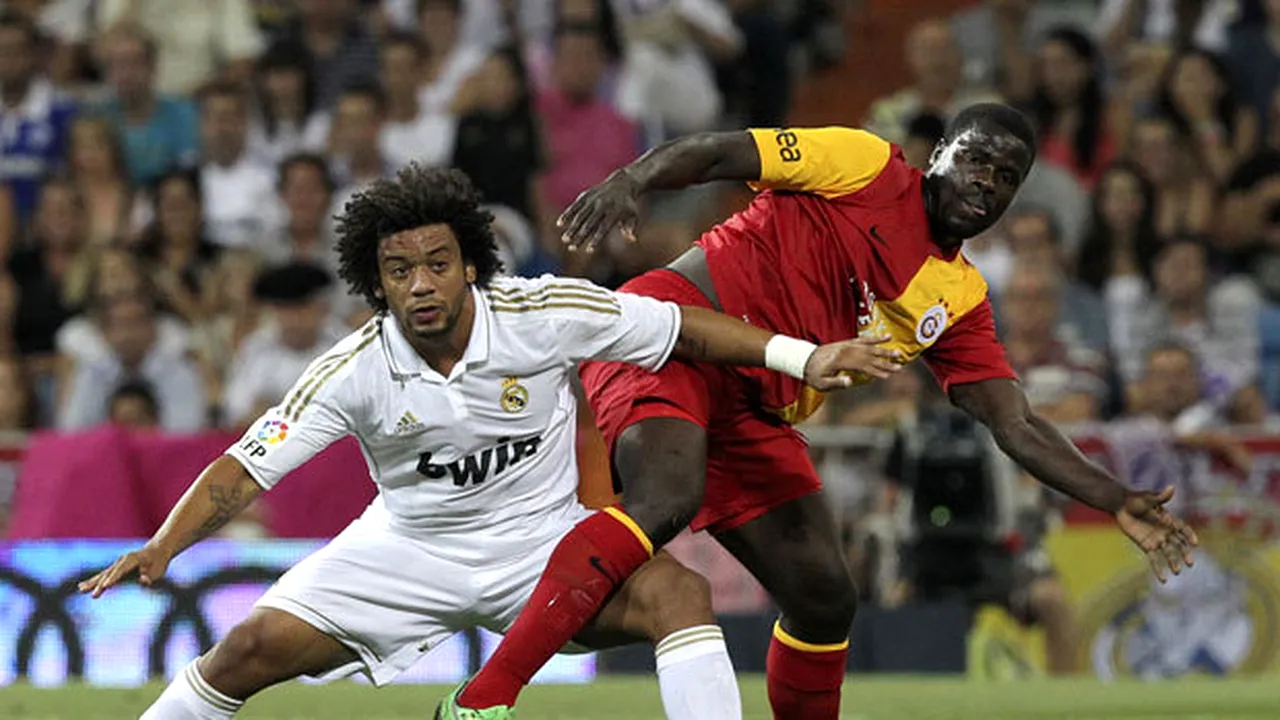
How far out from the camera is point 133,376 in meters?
11.8

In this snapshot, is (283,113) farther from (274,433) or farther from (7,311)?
(274,433)

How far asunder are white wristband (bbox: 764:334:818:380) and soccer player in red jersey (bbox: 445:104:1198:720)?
30cm

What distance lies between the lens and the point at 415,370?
241 inches

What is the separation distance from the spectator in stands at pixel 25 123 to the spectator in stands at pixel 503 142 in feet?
7.35

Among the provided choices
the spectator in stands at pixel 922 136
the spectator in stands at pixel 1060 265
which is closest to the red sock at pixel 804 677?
the spectator in stands at pixel 922 136

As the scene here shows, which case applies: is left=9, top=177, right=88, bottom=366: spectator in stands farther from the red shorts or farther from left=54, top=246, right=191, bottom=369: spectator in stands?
the red shorts

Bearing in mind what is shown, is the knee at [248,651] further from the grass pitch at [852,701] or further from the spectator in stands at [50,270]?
the spectator in stands at [50,270]

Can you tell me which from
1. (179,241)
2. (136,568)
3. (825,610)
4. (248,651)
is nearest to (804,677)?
(825,610)

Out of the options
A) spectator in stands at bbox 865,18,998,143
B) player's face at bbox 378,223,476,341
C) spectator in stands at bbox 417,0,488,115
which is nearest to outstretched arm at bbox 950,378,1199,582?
player's face at bbox 378,223,476,341

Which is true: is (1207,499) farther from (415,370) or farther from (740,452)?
(415,370)

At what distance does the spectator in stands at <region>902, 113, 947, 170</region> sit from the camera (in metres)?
12.0

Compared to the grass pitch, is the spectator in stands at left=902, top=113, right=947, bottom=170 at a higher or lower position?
higher

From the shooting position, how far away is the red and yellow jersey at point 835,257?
21.9ft

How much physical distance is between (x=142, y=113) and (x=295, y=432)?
25.2ft
